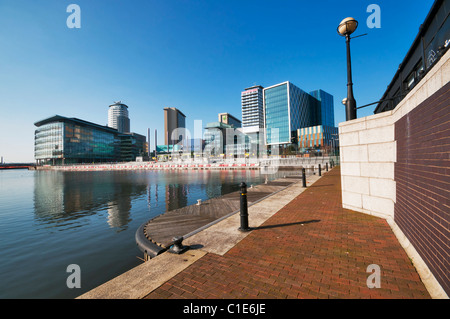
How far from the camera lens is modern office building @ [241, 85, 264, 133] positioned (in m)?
134

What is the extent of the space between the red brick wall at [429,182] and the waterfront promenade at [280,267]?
459 mm

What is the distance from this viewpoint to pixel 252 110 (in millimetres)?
136875

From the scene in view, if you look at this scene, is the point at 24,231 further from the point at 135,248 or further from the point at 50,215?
the point at 135,248

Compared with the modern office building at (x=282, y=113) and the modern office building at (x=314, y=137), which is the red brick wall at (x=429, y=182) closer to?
the modern office building at (x=282, y=113)

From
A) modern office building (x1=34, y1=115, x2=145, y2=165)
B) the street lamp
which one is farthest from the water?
modern office building (x1=34, y1=115, x2=145, y2=165)

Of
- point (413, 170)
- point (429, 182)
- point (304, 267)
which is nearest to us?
point (429, 182)

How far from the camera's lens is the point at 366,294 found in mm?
2723

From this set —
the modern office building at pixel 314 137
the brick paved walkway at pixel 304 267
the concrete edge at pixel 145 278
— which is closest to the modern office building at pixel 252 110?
the modern office building at pixel 314 137

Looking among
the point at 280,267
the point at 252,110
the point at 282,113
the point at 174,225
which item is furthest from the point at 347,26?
the point at 252,110

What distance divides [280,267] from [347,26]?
8.28 meters

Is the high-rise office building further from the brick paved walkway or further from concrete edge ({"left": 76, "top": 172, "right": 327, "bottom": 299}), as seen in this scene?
concrete edge ({"left": 76, "top": 172, "right": 327, "bottom": 299})

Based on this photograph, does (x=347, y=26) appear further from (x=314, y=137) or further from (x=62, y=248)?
(x=314, y=137)

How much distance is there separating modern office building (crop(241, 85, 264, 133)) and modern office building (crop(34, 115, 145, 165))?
9882cm

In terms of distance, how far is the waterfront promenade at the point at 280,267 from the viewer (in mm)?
2855
